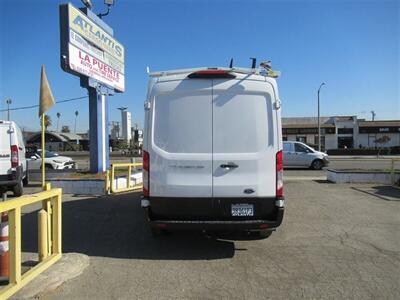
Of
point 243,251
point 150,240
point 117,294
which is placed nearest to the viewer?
point 117,294

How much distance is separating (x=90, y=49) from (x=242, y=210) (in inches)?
438

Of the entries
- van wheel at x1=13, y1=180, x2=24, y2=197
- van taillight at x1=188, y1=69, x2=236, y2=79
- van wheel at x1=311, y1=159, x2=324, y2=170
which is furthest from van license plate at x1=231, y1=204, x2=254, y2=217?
van wheel at x1=311, y1=159, x2=324, y2=170

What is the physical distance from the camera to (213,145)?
6062mm

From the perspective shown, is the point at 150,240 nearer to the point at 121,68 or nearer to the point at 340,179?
the point at 340,179

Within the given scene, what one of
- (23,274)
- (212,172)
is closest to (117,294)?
(23,274)

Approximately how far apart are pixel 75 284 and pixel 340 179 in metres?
12.4

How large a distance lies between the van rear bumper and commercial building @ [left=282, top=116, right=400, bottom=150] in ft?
197

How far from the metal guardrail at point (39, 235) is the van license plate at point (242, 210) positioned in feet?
7.87

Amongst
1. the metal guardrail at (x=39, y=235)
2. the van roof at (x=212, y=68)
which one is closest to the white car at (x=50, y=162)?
the metal guardrail at (x=39, y=235)

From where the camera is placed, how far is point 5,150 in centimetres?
1218

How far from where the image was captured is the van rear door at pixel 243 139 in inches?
238

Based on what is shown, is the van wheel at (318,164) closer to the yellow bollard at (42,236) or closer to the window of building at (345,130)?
the yellow bollard at (42,236)

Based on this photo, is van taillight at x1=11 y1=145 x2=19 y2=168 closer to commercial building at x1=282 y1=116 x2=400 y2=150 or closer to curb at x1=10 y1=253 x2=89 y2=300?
curb at x1=10 y1=253 x2=89 y2=300

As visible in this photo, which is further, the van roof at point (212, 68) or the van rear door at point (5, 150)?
the van rear door at point (5, 150)
